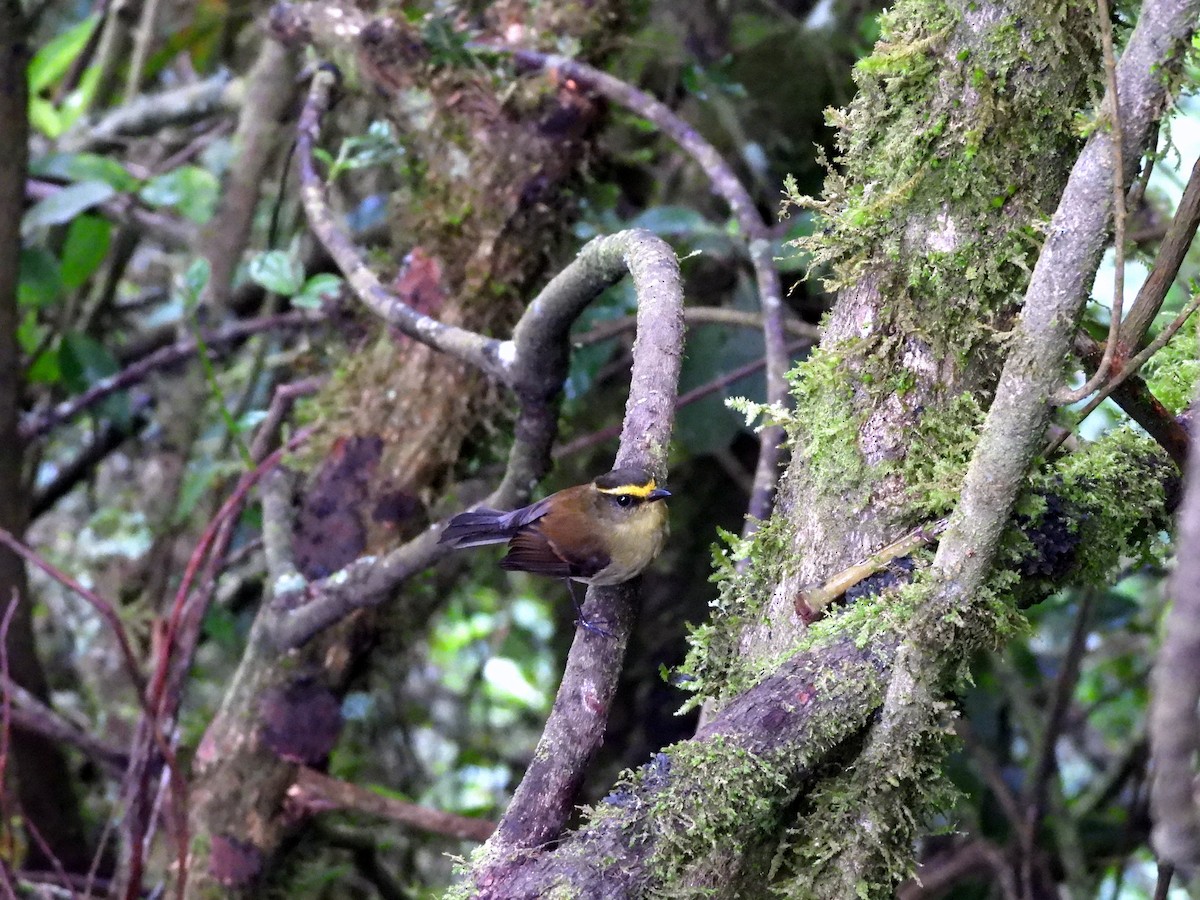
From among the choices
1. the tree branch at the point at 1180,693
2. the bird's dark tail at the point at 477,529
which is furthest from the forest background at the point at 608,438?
the bird's dark tail at the point at 477,529

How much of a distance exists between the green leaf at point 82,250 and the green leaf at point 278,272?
1097mm

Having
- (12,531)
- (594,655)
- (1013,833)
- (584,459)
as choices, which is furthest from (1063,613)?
(12,531)

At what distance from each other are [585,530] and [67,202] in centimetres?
219

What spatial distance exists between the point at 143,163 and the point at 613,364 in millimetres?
2566

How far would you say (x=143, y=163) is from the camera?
16.5 feet

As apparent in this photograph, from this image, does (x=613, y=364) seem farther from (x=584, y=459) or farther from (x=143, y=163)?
(x=143, y=163)

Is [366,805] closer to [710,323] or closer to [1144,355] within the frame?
[710,323]

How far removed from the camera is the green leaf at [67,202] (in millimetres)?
3246

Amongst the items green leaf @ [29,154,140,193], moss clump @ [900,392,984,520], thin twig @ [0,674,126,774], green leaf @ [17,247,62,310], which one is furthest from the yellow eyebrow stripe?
green leaf @ [17,247,62,310]

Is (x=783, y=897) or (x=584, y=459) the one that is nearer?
(x=783, y=897)

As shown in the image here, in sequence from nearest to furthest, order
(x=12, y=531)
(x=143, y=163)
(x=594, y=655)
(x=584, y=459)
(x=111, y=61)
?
(x=594, y=655)
(x=12, y=531)
(x=584, y=459)
(x=111, y=61)
(x=143, y=163)

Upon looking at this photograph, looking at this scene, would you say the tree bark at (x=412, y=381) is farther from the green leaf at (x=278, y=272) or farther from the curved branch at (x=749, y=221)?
the green leaf at (x=278, y=272)

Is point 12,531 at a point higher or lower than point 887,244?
higher

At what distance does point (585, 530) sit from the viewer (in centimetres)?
203
